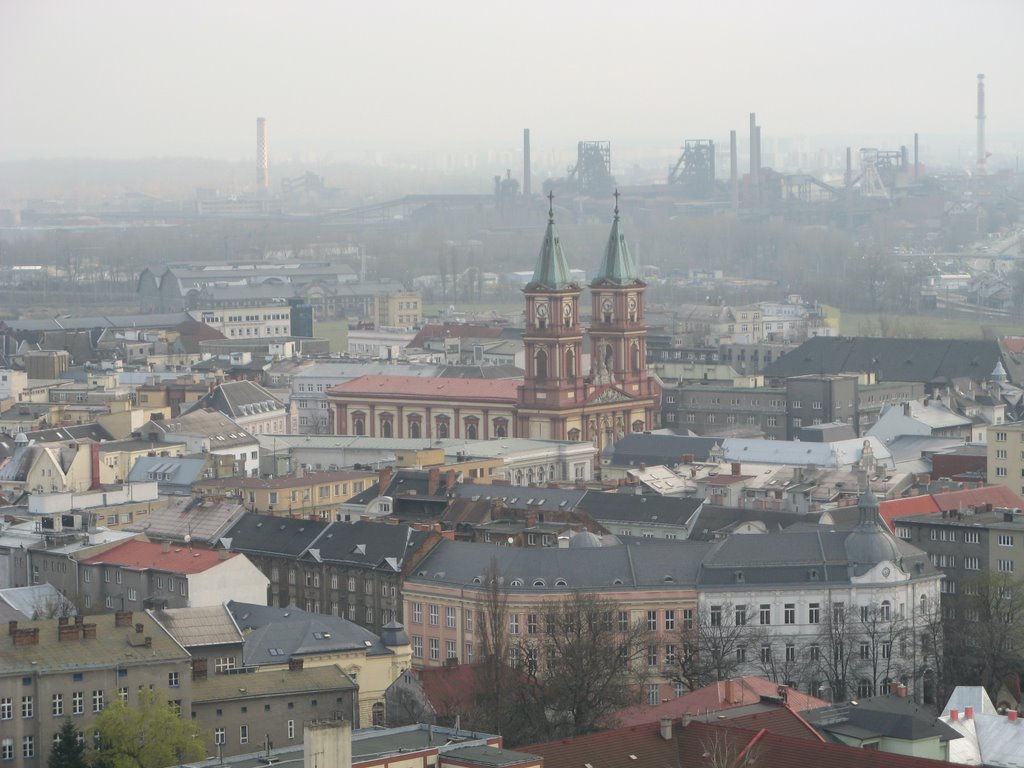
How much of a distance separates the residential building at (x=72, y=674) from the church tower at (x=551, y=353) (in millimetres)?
45883

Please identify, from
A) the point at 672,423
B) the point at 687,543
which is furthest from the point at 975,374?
the point at 687,543

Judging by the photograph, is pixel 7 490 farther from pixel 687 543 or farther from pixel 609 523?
pixel 687 543

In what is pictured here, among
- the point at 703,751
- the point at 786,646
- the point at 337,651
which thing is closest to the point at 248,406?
the point at 786,646

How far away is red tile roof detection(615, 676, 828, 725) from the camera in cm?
4644

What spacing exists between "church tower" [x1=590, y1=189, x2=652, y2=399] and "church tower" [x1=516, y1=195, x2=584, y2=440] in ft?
7.68

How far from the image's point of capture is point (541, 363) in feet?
311

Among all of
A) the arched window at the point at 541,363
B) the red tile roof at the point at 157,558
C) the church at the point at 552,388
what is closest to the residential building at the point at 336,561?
the red tile roof at the point at 157,558

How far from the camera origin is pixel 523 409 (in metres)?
95.1

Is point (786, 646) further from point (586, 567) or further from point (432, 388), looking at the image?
point (432, 388)

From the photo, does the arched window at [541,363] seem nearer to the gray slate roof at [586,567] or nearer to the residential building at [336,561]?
the residential building at [336,561]

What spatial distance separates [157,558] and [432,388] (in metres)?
39.6

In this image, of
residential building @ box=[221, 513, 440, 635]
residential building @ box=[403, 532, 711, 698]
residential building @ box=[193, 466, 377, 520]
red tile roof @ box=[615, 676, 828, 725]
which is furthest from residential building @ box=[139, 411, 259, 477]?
red tile roof @ box=[615, 676, 828, 725]

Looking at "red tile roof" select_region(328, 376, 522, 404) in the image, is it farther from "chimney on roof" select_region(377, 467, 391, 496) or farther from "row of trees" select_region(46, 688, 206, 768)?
"row of trees" select_region(46, 688, 206, 768)

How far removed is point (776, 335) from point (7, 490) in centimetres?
6846
